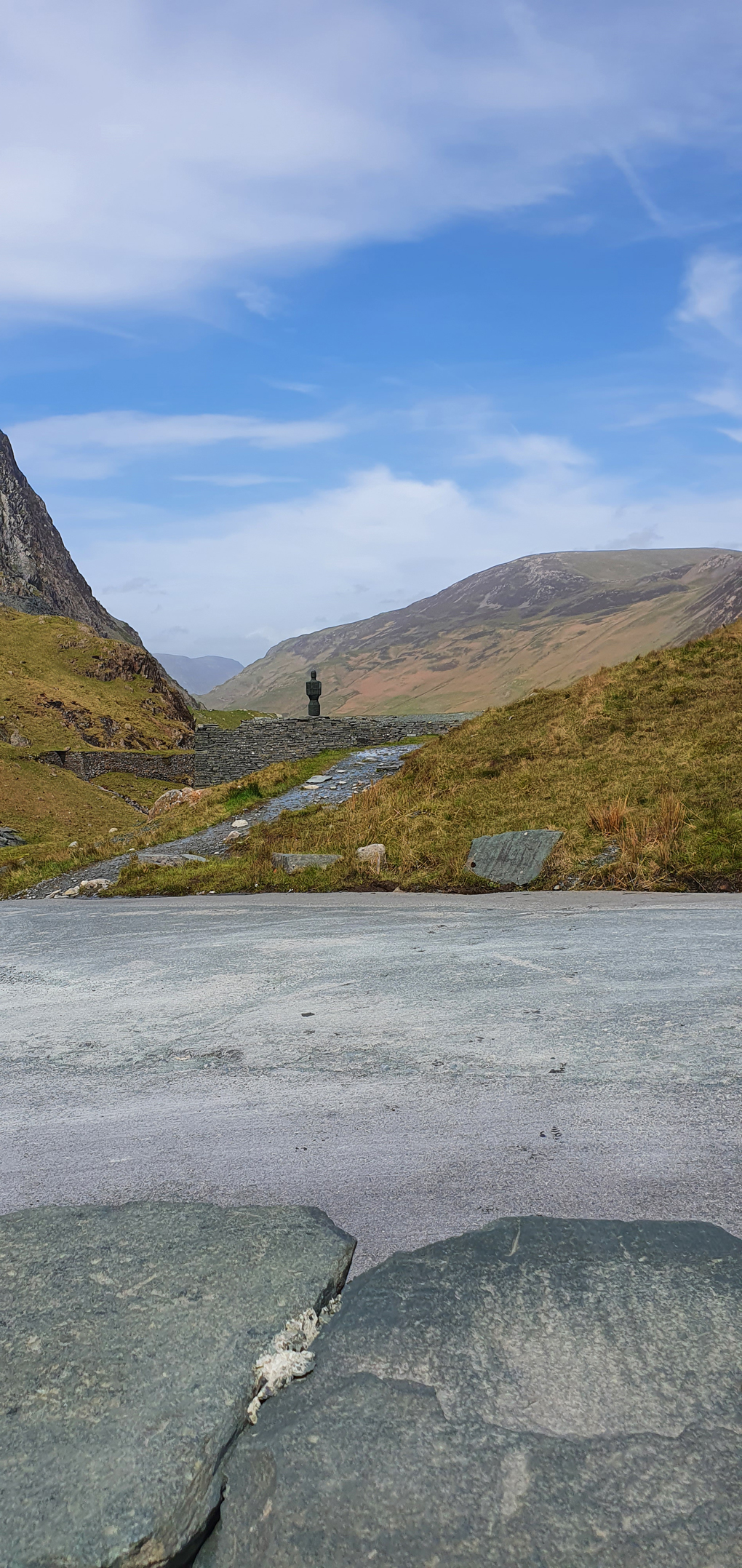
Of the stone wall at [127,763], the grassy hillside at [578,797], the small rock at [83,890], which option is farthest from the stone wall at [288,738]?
the stone wall at [127,763]

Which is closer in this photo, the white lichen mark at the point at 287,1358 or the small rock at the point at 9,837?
the white lichen mark at the point at 287,1358

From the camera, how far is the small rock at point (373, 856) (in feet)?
38.2

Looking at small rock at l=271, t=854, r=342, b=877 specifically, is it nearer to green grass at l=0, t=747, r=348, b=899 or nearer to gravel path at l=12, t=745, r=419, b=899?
gravel path at l=12, t=745, r=419, b=899

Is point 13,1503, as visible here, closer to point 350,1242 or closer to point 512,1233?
point 350,1242

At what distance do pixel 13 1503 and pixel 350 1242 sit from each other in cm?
91

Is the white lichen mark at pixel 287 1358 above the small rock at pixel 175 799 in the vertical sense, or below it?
below

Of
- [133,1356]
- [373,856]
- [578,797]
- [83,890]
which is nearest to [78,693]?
[83,890]

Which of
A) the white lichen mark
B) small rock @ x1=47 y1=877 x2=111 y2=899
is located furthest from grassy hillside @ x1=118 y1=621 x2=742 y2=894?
the white lichen mark

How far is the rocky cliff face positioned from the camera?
10956cm

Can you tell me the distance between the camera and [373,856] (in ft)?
38.8

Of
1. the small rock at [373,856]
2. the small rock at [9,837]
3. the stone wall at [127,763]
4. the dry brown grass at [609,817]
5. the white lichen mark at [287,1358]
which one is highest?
the stone wall at [127,763]

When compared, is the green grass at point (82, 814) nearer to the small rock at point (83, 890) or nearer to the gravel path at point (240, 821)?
the gravel path at point (240, 821)

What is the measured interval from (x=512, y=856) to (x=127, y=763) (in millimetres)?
44571

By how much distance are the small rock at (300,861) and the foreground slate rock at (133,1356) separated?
32.2ft
